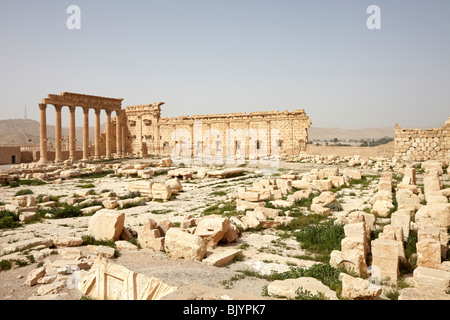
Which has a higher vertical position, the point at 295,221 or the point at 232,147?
the point at 232,147

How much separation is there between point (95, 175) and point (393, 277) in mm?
21522

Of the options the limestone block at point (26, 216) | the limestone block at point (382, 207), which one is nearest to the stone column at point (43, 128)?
the limestone block at point (26, 216)

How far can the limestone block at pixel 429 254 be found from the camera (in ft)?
19.0

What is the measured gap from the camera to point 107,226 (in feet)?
26.5

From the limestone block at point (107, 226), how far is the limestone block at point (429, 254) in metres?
6.71

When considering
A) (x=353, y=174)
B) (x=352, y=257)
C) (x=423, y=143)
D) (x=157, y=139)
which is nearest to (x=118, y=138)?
(x=157, y=139)

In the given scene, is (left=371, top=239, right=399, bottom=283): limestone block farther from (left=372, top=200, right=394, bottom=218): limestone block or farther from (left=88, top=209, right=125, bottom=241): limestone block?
(left=88, top=209, right=125, bottom=241): limestone block

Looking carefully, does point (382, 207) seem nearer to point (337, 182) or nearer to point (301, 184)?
point (301, 184)

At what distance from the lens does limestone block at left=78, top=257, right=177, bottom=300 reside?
4.36 metres

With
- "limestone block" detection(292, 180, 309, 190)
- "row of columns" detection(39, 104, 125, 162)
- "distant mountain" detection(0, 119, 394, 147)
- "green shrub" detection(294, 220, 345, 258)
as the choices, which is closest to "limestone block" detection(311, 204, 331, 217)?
"green shrub" detection(294, 220, 345, 258)

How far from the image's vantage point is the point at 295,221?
961 cm

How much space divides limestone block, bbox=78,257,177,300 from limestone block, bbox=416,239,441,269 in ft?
15.1
